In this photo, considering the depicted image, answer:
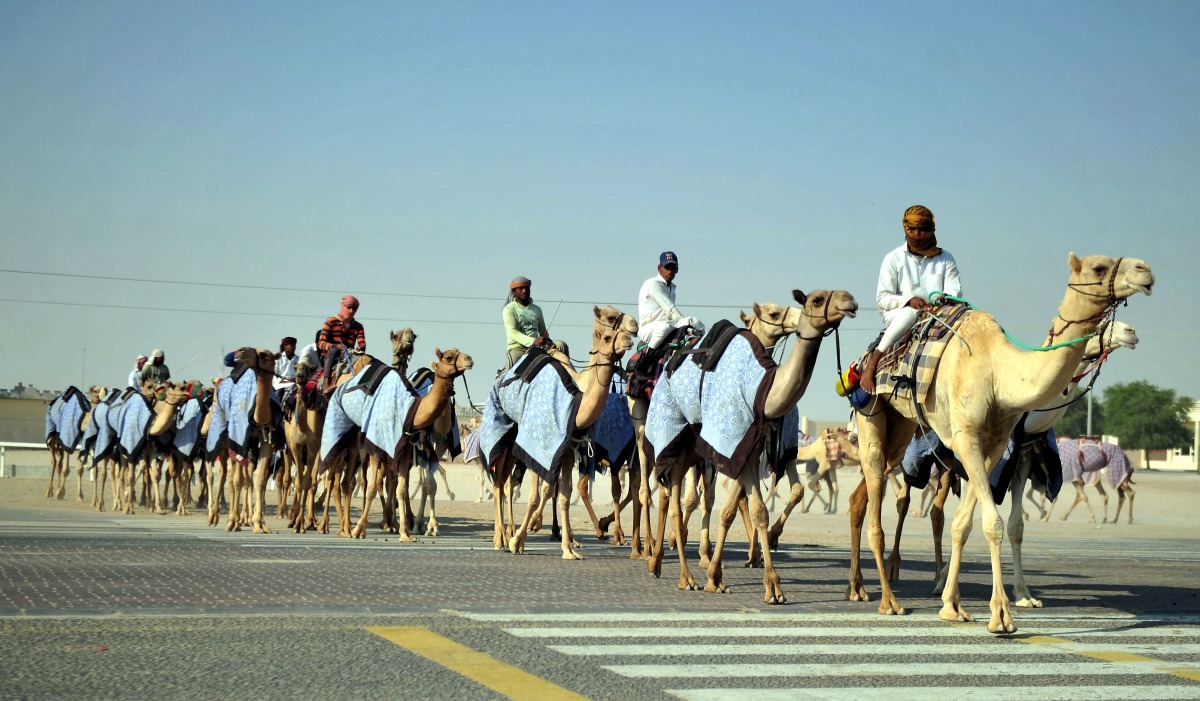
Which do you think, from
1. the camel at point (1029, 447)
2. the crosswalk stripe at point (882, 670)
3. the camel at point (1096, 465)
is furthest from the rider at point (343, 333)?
the camel at point (1096, 465)

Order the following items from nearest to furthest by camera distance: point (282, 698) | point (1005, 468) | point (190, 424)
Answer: point (282, 698) < point (1005, 468) < point (190, 424)

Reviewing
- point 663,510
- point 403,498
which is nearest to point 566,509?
point 663,510

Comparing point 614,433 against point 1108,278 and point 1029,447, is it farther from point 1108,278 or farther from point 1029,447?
point 1108,278

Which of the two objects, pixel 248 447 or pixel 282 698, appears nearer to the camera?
pixel 282 698

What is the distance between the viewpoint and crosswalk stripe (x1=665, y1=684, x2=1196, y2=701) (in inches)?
275

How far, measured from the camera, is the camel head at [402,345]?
2030 centimetres

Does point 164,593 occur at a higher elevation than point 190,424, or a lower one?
lower

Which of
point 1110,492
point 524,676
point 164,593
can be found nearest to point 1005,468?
point 524,676

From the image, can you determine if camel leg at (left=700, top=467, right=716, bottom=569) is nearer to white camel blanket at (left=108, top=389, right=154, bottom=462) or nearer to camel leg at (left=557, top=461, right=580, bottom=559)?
camel leg at (left=557, top=461, right=580, bottom=559)

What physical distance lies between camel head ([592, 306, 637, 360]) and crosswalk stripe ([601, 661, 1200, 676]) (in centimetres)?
738

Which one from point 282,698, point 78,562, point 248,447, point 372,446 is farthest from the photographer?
point 248,447

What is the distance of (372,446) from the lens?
19.0 m

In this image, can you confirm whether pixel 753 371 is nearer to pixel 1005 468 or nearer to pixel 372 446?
pixel 1005 468

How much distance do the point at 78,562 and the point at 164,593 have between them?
10.7 feet
